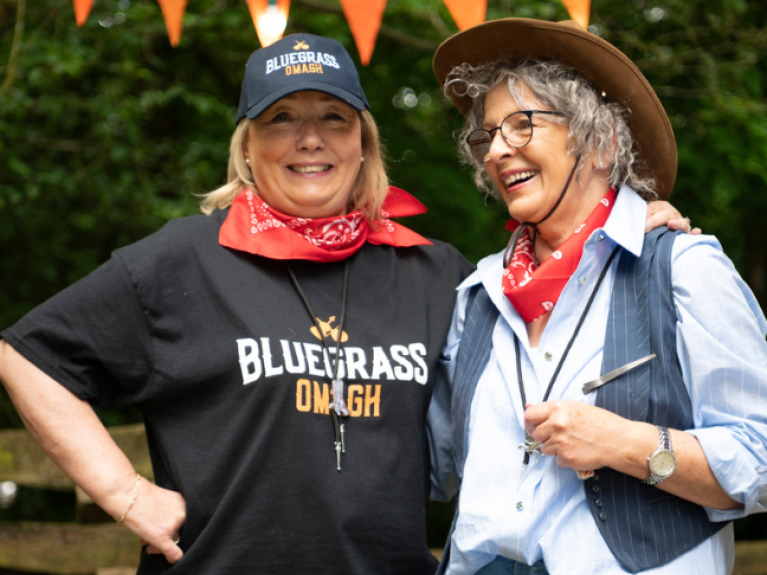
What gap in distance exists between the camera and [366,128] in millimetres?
2375

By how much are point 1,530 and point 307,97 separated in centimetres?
249

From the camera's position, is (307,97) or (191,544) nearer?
(191,544)

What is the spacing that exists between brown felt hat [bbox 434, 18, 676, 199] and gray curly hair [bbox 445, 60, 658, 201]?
22 millimetres

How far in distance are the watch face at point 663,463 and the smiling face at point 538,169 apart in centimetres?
68

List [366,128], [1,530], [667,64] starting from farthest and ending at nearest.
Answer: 1. [667,64]
2. [1,530]
3. [366,128]

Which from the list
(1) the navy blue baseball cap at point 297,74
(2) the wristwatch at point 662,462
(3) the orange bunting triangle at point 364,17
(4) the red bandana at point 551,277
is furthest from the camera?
(3) the orange bunting triangle at point 364,17

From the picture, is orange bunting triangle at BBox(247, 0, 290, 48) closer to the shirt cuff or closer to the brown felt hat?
the brown felt hat

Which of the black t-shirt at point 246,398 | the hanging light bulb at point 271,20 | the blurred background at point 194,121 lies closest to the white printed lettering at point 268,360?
the black t-shirt at point 246,398

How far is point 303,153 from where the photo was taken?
218 centimetres

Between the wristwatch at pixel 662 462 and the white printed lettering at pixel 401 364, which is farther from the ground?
the white printed lettering at pixel 401 364

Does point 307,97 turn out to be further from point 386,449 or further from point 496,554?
point 496,554

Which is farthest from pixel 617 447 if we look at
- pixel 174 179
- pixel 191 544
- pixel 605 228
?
pixel 174 179

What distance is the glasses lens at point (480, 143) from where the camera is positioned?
2.08 m

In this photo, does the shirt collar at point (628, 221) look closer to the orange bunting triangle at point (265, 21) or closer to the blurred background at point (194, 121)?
the orange bunting triangle at point (265, 21)
